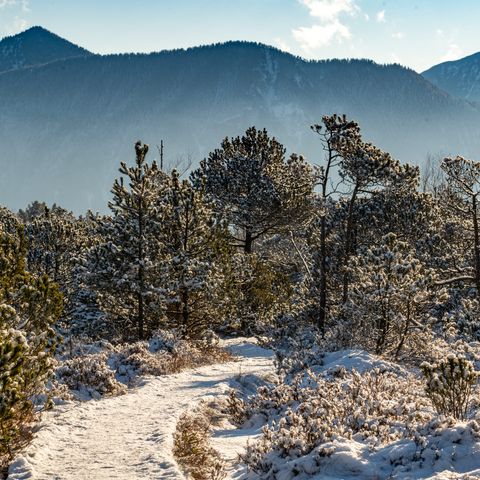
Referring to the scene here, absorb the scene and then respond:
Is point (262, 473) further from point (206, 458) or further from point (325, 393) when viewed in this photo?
point (325, 393)

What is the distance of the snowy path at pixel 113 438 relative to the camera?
7.07 m

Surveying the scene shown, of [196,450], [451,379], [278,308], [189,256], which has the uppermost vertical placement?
[189,256]

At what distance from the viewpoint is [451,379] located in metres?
7.17

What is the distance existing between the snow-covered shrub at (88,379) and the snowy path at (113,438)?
530 millimetres

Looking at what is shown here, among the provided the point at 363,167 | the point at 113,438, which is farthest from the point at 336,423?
the point at 363,167

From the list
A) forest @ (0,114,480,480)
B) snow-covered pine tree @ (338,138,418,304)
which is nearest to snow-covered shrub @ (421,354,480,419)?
forest @ (0,114,480,480)

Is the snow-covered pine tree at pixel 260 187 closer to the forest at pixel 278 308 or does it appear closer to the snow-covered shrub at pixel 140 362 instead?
the forest at pixel 278 308

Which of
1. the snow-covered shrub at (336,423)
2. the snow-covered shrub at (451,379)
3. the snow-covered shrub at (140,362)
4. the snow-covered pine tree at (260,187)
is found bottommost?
the snow-covered shrub at (140,362)

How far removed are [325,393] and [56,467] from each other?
14.1 ft

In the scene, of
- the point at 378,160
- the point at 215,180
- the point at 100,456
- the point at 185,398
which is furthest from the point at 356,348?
the point at 215,180

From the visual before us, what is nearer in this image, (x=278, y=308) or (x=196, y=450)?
(x=196, y=450)

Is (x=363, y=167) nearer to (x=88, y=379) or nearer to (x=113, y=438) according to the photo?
(x=88, y=379)

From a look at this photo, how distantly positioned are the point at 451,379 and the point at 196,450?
12.9 feet

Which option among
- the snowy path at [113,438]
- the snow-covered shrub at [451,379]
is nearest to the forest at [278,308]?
the snow-covered shrub at [451,379]
